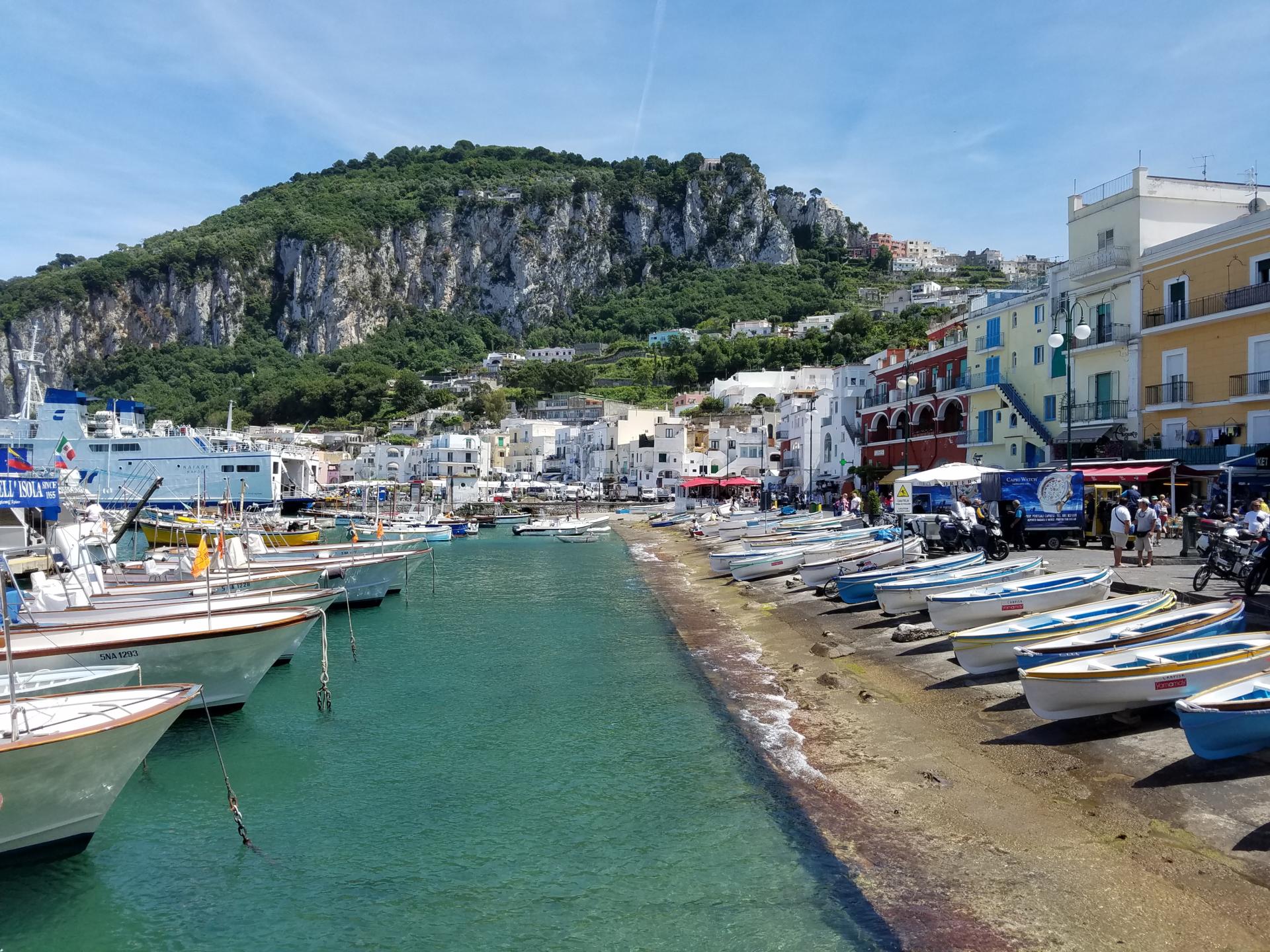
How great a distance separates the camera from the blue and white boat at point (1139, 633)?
12.9 metres

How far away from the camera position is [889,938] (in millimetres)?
7840

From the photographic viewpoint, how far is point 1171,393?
1345 inches

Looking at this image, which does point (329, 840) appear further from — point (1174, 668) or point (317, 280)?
point (317, 280)

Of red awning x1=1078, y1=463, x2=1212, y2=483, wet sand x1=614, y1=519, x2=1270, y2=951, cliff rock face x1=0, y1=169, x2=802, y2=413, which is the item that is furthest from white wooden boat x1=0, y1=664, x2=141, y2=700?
cliff rock face x1=0, y1=169, x2=802, y2=413

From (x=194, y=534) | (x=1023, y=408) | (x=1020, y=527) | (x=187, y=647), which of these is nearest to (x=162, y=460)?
(x=194, y=534)

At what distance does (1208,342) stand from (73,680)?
37.4 m

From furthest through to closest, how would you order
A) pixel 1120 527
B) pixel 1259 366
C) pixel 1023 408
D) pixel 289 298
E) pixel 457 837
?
pixel 289 298
pixel 1023 408
pixel 1259 366
pixel 1120 527
pixel 457 837

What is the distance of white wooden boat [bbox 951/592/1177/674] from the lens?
14.7 meters

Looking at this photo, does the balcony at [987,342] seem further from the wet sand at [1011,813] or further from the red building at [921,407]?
the wet sand at [1011,813]

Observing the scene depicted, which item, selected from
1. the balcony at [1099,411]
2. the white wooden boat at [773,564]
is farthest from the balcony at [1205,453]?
the white wooden boat at [773,564]

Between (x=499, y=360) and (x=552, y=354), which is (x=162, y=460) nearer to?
(x=499, y=360)

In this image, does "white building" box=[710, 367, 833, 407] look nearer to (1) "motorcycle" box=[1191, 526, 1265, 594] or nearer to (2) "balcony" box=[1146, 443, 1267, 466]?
(2) "balcony" box=[1146, 443, 1267, 466]

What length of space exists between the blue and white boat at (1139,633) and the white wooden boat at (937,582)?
6113mm

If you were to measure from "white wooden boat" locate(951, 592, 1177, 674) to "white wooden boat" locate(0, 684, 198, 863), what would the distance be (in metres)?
12.3
